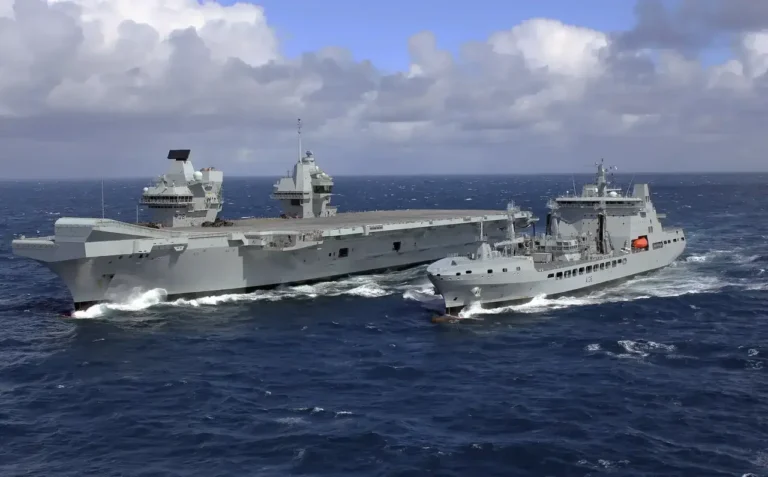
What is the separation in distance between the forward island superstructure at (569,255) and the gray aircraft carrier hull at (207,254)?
21.6 ft

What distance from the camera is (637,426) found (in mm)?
17797

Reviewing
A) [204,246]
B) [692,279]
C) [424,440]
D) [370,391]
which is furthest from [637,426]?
[692,279]

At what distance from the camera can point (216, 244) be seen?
31.5 meters

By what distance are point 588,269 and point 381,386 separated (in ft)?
55.6

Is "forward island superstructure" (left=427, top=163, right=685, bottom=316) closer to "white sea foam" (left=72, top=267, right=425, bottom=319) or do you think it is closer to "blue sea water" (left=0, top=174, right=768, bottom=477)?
"blue sea water" (left=0, top=174, right=768, bottom=477)

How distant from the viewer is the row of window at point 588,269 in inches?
1278

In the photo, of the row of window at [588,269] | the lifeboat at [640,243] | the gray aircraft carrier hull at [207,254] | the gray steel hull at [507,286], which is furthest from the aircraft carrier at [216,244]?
the lifeboat at [640,243]

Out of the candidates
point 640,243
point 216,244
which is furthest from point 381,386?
point 640,243

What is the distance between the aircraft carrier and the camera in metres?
29.2

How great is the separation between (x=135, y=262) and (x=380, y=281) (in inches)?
531

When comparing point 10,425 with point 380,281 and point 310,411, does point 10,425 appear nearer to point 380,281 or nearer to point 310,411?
point 310,411

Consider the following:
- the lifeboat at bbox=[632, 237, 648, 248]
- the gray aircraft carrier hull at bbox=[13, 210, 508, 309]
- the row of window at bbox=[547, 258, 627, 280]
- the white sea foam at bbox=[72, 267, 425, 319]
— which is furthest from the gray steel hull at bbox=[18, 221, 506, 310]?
the lifeboat at bbox=[632, 237, 648, 248]

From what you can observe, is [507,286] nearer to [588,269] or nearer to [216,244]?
[588,269]

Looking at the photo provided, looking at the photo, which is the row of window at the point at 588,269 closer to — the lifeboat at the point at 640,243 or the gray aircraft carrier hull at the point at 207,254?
the lifeboat at the point at 640,243
